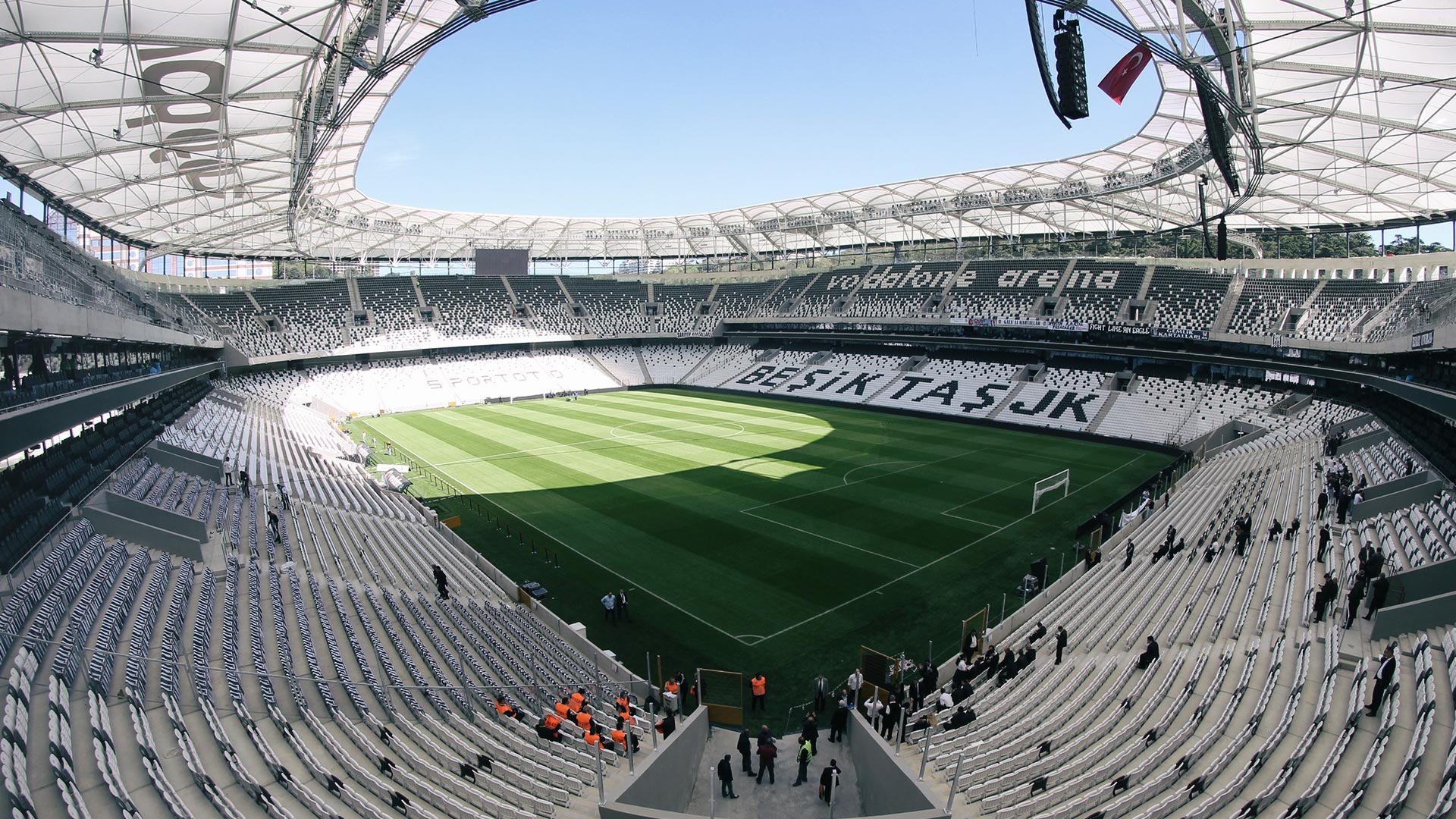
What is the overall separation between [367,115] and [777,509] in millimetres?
21284

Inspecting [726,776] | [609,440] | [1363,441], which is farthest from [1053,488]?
[609,440]

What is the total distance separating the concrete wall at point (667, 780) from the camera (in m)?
9.12

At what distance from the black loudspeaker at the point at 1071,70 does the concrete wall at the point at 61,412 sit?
1867 centimetres

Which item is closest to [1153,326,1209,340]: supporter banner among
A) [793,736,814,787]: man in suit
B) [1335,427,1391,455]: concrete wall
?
[1335,427,1391,455]: concrete wall

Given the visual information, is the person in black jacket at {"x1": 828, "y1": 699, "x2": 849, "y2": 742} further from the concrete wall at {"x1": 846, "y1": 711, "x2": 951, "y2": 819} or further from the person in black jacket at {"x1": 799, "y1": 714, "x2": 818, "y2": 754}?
the person in black jacket at {"x1": 799, "y1": 714, "x2": 818, "y2": 754}

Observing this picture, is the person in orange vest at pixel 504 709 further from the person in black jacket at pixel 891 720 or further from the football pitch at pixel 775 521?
the person in black jacket at pixel 891 720

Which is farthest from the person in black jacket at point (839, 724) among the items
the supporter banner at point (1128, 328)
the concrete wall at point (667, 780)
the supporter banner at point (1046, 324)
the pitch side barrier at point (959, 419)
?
the supporter banner at point (1046, 324)

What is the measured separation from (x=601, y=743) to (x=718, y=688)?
12.0 ft

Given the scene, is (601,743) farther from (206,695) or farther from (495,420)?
(495,420)

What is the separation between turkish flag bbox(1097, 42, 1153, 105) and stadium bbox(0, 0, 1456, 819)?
4.1 inches

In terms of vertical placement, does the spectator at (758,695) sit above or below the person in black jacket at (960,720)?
below

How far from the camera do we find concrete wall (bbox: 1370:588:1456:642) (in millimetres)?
11461

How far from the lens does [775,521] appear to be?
25547mm

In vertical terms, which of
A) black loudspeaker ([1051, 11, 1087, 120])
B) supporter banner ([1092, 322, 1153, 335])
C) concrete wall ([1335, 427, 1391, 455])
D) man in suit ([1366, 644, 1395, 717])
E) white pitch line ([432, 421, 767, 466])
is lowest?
white pitch line ([432, 421, 767, 466])
